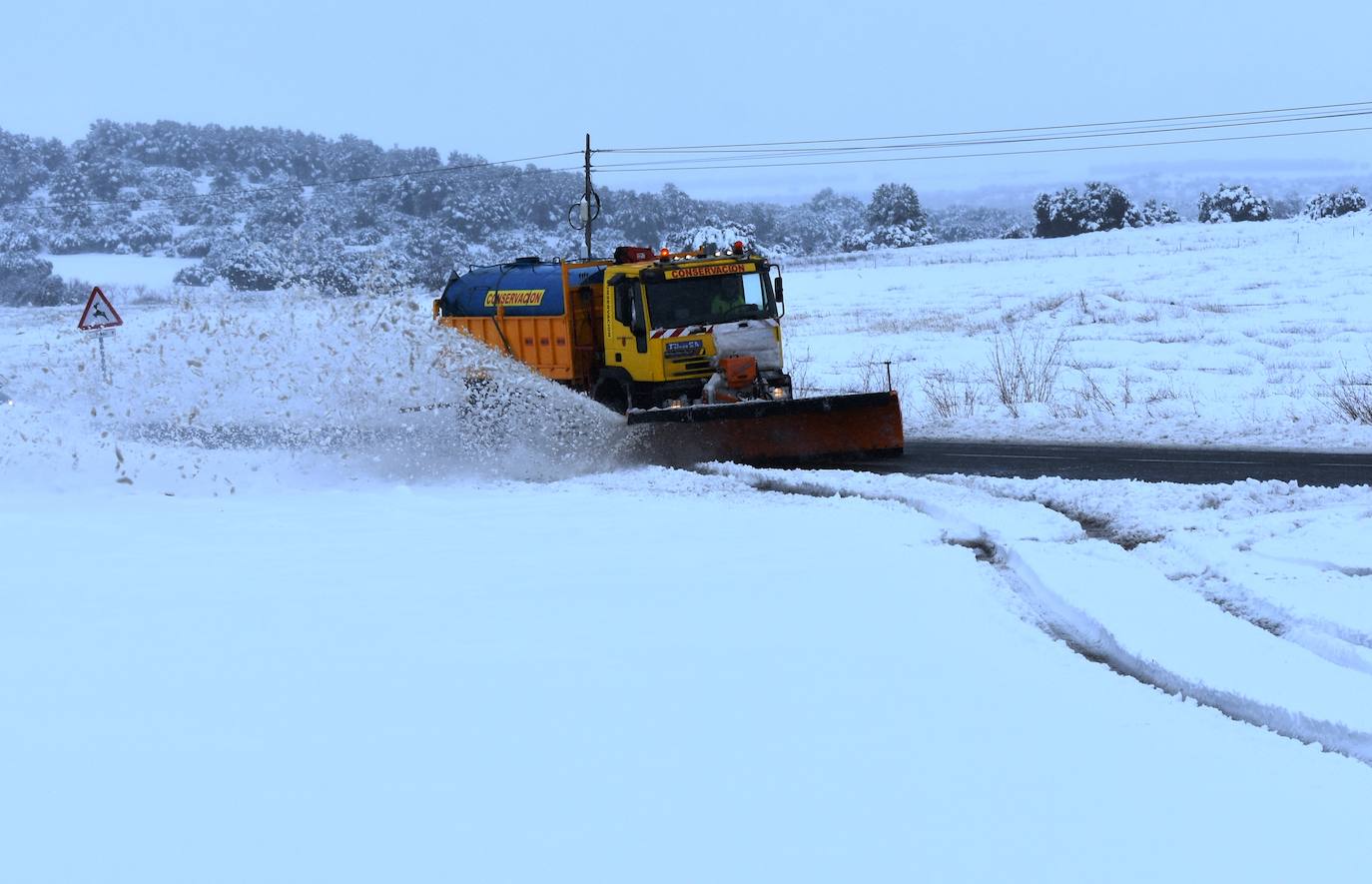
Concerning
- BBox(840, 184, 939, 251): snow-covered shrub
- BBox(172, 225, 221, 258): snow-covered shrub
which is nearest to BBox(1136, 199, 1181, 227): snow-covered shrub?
BBox(840, 184, 939, 251): snow-covered shrub

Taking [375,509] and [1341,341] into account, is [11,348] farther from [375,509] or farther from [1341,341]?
[1341,341]

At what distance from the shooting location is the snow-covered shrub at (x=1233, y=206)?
8769cm

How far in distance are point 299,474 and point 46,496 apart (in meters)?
2.39

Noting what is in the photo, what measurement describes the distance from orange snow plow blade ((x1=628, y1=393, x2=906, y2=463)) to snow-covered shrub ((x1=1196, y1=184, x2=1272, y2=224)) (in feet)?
265

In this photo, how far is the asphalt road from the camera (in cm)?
1174

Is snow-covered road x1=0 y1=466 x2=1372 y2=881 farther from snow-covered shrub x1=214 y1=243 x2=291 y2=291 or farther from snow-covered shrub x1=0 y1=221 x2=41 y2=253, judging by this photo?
snow-covered shrub x1=0 y1=221 x2=41 y2=253

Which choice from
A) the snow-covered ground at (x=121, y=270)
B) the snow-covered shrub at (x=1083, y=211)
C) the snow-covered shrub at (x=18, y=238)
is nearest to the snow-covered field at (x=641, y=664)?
the snow-covered ground at (x=121, y=270)

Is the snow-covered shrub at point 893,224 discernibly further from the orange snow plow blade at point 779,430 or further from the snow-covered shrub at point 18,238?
the orange snow plow blade at point 779,430

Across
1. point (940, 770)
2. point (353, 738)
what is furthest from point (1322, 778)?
point (353, 738)

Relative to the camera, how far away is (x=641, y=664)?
19.1 feet

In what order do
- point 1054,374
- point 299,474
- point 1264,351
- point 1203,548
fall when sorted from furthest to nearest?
point 1264,351
point 1054,374
point 299,474
point 1203,548

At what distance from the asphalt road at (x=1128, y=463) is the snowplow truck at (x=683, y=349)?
611mm

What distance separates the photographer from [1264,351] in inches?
930

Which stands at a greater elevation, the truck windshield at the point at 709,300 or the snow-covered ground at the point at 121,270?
the snow-covered ground at the point at 121,270
